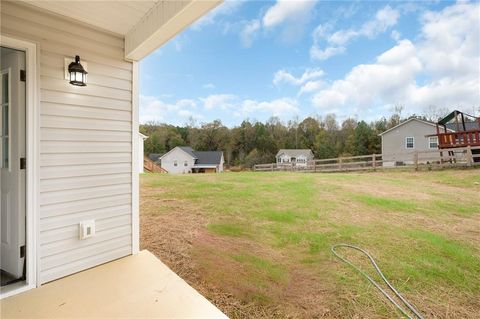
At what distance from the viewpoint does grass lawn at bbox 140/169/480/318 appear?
6.51 feet

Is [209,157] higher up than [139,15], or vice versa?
[139,15]

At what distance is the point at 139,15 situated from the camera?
75.7 inches

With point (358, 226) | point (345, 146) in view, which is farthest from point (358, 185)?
point (345, 146)

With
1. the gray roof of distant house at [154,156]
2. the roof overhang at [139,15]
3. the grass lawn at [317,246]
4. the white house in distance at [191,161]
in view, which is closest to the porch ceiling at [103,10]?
the roof overhang at [139,15]

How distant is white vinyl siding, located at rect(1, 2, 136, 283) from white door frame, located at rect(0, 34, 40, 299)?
3cm

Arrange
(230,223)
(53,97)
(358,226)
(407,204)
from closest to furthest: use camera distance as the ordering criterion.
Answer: (53,97)
(358,226)
(230,223)
(407,204)

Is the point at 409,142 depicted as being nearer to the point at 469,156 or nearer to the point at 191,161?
the point at 469,156

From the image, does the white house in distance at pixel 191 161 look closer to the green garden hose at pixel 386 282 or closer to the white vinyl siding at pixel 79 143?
the green garden hose at pixel 386 282

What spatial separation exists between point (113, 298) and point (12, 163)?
1.29m

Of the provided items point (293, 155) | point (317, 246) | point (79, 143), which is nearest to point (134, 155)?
point (79, 143)

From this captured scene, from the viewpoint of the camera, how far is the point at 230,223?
368cm

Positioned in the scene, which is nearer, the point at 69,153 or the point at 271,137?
the point at 69,153

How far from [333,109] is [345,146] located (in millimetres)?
3943

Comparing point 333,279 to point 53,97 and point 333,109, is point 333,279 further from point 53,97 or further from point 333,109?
point 333,109
